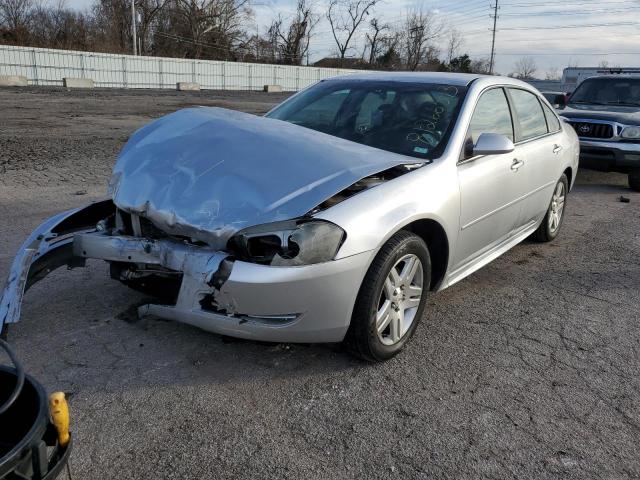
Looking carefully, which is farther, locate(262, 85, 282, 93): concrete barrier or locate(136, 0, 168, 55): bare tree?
locate(136, 0, 168, 55): bare tree

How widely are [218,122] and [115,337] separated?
1.54 meters

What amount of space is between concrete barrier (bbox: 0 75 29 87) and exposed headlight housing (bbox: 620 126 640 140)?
28.5 m

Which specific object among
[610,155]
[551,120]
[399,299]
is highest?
[551,120]

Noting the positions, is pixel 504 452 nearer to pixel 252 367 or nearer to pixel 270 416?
pixel 270 416

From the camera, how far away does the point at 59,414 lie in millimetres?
1856

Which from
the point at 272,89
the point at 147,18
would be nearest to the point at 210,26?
the point at 147,18

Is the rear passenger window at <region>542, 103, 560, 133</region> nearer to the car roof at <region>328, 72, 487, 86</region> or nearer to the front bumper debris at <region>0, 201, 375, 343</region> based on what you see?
the car roof at <region>328, 72, 487, 86</region>

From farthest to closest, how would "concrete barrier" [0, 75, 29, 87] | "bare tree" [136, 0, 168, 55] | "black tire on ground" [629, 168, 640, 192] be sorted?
"bare tree" [136, 0, 168, 55], "concrete barrier" [0, 75, 29, 87], "black tire on ground" [629, 168, 640, 192]

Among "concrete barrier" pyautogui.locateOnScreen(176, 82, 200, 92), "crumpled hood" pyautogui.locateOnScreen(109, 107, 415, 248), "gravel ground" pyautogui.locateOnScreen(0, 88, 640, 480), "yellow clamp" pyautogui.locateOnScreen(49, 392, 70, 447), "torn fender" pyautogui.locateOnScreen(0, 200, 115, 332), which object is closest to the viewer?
"yellow clamp" pyautogui.locateOnScreen(49, 392, 70, 447)

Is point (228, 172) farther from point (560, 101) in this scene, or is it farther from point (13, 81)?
point (13, 81)

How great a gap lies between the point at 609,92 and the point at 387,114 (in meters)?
7.94

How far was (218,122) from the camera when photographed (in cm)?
368

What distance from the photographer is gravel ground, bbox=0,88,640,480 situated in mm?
2383

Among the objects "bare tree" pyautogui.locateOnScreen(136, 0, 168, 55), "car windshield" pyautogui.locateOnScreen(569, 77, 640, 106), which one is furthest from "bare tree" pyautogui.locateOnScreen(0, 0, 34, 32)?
"car windshield" pyautogui.locateOnScreen(569, 77, 640, 106)
